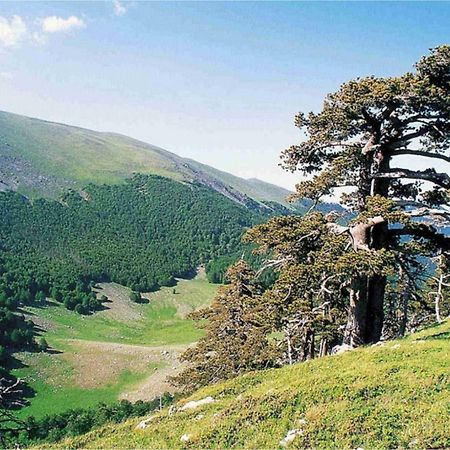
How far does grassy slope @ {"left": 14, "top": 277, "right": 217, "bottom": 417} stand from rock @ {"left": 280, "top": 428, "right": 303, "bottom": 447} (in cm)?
8371

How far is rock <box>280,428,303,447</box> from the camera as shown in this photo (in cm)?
1133

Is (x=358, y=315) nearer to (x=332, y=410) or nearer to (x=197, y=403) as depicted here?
(x=197, y=403)

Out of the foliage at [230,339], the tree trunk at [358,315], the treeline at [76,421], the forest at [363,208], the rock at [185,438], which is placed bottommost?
the treeline at [76,421]

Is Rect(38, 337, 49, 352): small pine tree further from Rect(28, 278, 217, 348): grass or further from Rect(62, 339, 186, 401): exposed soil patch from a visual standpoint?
Rect(62, 339, 186, 401): exposed soil patch

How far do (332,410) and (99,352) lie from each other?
11012 centimetres

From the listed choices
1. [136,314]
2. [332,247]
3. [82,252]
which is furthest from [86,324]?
[332,247]

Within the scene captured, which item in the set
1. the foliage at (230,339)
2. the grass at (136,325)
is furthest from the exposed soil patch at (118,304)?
the foliage at (230,339)

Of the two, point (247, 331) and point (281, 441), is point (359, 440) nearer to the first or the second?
point (281, 441)

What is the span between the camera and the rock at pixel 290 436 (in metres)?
11.3

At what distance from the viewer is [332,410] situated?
11.8 metres

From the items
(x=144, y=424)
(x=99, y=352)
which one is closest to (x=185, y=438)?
(x=144, y=424)

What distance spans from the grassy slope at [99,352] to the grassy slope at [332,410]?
263 feet

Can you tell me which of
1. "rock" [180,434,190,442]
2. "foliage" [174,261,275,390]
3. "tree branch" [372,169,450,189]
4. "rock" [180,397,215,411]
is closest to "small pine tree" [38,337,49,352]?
"foliage" [174,261,275,390]

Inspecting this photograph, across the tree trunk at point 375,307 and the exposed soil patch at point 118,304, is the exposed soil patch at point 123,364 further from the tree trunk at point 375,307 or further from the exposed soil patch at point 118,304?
the tree trunk at point 375,307
